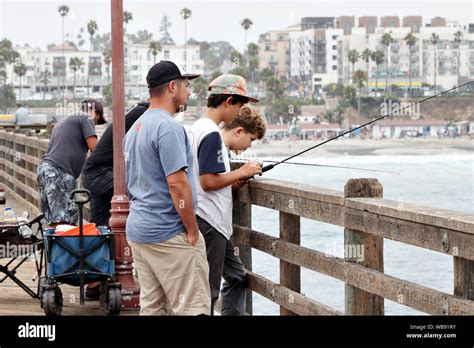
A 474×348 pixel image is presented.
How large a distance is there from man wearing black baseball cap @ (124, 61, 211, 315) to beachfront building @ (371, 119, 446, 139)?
5516 inches

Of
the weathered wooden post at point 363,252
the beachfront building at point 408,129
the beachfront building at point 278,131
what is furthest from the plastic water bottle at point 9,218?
the beachfront building at point 408,129

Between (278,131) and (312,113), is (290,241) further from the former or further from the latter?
(312,113)

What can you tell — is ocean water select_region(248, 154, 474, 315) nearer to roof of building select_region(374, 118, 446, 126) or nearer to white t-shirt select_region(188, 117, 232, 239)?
white t-shirt select_region(188, 117, 232, 239)

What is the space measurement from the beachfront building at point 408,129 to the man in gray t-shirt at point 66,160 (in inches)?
5365

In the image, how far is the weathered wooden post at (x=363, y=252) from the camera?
5699 millimetres

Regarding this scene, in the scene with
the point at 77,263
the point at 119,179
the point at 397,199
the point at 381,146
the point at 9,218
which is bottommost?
the point at 381,146

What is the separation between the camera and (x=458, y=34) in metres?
166

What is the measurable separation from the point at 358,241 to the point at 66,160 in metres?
4.21

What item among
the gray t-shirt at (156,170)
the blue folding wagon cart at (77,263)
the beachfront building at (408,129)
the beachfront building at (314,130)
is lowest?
the beachfront building at (408,129)

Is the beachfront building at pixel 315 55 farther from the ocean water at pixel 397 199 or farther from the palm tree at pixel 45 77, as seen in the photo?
the palm tree at pixel 45 77

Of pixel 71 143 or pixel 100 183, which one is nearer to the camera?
pixel 100 183

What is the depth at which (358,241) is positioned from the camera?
18.9ft

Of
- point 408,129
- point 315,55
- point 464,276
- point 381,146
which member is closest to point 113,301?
point 464,276
